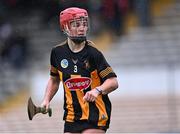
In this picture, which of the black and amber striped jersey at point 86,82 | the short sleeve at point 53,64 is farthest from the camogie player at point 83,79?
the short sleeve at point 53,64

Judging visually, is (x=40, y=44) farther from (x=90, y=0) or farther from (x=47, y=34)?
(x=90, y=0)

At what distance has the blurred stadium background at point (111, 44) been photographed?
54.9ft

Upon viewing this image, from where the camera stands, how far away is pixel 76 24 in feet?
23.2

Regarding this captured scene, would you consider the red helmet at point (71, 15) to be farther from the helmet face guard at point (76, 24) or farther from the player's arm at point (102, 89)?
the player's arm at point (102, 89)

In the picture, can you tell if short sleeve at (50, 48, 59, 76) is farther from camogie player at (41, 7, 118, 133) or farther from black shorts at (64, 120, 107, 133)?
black shorts at (64, 120, 107, 133)

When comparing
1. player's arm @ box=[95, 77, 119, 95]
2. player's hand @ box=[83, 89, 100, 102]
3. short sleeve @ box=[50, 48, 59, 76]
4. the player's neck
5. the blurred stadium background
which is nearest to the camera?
player's hand @ box=[83, 89, 100, 102]

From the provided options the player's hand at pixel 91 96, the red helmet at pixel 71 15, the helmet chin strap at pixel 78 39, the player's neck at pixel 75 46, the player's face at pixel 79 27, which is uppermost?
the red helmet at pixel 71 15

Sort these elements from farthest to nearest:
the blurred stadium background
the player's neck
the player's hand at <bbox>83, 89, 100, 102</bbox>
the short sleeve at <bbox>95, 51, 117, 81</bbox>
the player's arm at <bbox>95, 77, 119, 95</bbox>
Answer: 1. the blurred stadium background
2. the player's neck
3. the short sleeve at <bbox>95, 51, 117, 81</bbox>
4. the player's arm at <bbox>95, 77, 119, 95</bbox>
5. the player's hand at <bbox>83, 89, 100, 102</bbox>

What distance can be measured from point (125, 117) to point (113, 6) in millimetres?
5423

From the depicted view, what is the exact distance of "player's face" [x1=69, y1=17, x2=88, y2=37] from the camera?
7031 millimetres

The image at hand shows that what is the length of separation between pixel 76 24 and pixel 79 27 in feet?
0.13

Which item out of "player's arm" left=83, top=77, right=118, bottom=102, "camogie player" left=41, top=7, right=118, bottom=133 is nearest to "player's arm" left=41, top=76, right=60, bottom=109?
"camogie player" left=41, top=7, right=118, bottom=133

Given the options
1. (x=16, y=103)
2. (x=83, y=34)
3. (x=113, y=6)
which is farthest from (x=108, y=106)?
(x=113, y=6)

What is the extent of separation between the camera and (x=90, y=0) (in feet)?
63.4
